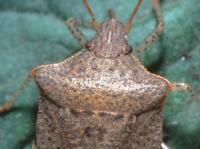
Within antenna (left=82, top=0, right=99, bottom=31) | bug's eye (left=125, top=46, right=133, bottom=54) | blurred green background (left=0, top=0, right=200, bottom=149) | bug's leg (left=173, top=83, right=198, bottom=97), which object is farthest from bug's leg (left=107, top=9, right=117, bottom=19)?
bug's leg (left=173, top=83, right=198, bottom=97)

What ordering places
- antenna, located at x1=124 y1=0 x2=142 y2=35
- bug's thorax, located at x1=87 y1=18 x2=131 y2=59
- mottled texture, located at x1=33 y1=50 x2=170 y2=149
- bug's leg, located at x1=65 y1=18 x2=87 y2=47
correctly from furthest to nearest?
bug's leg, located at x1=65 y1=18 x2=87 y2=47, antenna, located at x1=124 y1=0 x2=142 y2=35, bug's thorax, located at x1=87 y1=18 x2=131 y2=59, mottled texture, located at x1=33 y1=50 x2=170 y2=149

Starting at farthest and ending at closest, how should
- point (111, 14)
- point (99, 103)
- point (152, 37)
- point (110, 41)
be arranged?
1. point (111, 14)
2. point (152, 37)
3. point (110, 41)
4. point (99, 103)

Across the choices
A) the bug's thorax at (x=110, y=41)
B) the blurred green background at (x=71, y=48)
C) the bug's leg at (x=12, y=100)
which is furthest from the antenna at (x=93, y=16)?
the bug's leg at (x=12, y=100)

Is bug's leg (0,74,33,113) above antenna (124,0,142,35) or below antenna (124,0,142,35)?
below

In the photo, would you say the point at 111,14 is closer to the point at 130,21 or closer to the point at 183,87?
the point at 130,21

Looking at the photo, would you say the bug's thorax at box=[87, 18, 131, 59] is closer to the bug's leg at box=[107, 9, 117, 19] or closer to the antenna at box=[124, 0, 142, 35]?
the antenna at box=[124, 0, 142, 35]

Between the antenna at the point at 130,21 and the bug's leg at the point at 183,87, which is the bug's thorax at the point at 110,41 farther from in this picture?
the bug's leg at the point at 183,87

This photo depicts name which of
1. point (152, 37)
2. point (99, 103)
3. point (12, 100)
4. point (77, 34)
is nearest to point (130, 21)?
point (152, 37)
